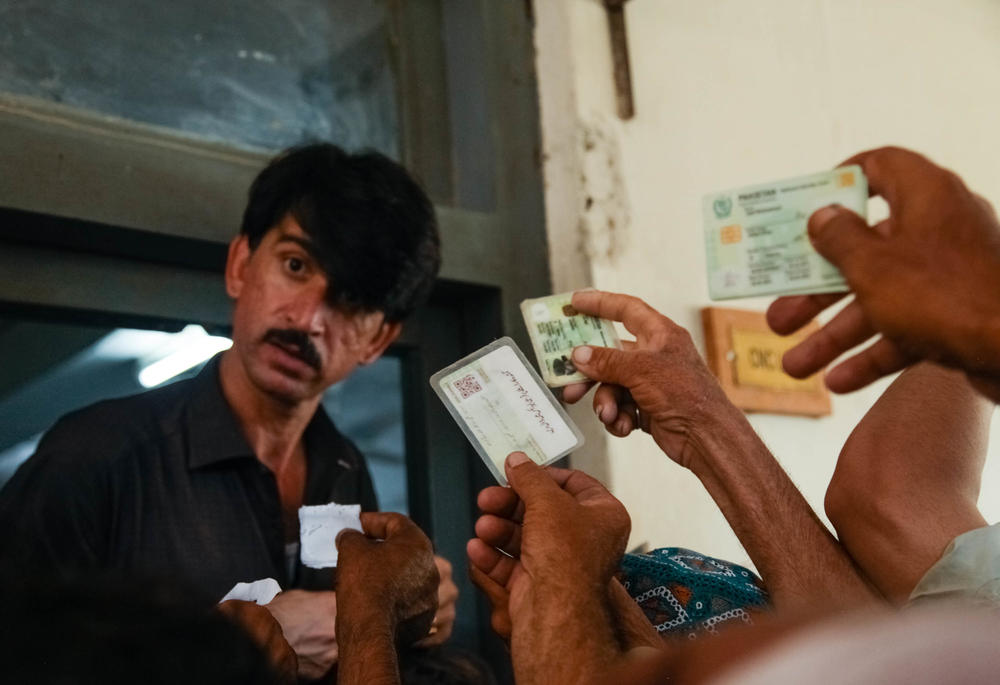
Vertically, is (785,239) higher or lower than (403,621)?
higher

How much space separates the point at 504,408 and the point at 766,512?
0.29m

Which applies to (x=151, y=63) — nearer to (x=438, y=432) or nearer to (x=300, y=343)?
(x=300, y=343)

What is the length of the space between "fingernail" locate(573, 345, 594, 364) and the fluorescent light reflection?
689 mm

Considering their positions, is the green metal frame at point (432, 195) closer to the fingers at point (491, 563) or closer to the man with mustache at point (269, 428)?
the man with mustache at point (269, 428)

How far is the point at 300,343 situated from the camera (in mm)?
1438

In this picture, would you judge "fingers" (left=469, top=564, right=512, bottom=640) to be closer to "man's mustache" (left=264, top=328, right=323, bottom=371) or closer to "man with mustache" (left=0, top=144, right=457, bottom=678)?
"man with mustache" (left=0, top=144, right=457, bottom=678)

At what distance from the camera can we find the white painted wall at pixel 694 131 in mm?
1628

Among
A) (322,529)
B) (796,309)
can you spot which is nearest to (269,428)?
(322,529)

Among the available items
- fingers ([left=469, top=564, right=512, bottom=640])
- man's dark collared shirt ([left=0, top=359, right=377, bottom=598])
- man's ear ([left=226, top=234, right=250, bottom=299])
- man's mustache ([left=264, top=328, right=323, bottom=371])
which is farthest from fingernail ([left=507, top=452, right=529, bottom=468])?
man's ear ([left=226, top=234, right=250, bottom=299])

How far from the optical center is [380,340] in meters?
1.57

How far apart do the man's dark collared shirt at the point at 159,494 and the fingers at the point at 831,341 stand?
72 centimetres

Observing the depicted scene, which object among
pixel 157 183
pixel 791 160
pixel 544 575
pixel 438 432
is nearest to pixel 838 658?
pixel 544 575

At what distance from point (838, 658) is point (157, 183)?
127cm

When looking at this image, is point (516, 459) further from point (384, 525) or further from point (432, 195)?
point (432, 195)
